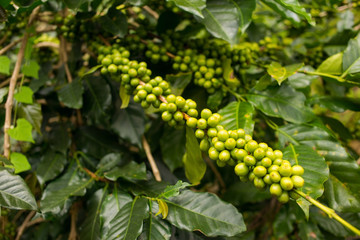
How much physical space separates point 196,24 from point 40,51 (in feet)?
2.81

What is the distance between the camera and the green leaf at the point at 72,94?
97 cm

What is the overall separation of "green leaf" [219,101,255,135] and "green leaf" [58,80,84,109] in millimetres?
535

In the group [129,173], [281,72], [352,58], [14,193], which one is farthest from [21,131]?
[352,58]

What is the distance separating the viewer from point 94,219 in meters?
0.83

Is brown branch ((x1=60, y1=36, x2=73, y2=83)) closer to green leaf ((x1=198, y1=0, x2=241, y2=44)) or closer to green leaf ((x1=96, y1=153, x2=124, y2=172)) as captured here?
green leaf ((x1=96, y1=153, x2=124, y2=172))

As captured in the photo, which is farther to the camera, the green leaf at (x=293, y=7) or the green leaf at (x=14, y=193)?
the green leaf at (x=293, y=7)

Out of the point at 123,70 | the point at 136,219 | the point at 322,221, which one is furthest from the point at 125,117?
the point at 322,221

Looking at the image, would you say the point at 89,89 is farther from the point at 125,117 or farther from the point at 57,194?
the point at 57,194

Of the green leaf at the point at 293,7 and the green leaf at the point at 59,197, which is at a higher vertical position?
the green leaf at the point at 293,7

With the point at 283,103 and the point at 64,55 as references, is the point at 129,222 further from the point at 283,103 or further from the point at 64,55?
the point at 64,55

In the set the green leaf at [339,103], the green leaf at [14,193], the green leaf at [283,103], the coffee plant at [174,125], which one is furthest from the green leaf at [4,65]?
the green leaf at [339,103]

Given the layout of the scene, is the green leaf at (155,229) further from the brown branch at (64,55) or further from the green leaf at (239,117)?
the brown branch at (64,55)

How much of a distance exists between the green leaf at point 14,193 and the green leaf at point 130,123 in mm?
402

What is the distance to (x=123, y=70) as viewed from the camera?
0.78m
